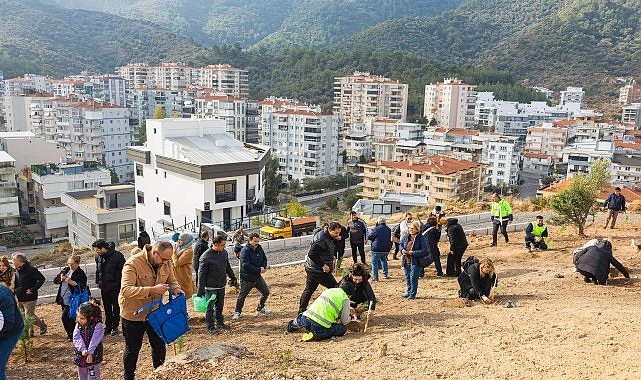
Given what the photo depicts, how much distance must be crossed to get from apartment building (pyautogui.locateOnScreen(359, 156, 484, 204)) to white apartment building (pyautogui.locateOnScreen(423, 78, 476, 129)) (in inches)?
1553

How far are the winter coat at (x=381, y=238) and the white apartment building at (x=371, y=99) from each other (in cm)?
8185

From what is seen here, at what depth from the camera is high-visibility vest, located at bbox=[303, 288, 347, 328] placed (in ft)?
22.4

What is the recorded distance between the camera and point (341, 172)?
246 feet

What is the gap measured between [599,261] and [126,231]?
26303 mm

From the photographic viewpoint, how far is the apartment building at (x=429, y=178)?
51594 millimetres

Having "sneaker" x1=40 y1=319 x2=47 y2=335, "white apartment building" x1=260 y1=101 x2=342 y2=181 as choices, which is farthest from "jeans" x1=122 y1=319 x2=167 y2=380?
"white apartment building" x1=260 y1=101 x2=342 y2=181

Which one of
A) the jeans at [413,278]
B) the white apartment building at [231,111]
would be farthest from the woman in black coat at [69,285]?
the white apartment building at [231,111]

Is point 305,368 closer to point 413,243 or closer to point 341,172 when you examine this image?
point 413,243

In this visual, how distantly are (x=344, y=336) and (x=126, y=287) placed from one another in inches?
117

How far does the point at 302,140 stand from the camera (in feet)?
234

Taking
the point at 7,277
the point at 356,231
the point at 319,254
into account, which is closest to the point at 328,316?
the point at 319,254

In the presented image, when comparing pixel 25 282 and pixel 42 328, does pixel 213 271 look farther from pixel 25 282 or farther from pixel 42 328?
pixel 42 328

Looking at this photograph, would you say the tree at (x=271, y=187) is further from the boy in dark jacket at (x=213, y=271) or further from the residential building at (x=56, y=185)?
the boy in dark jacket at (x=213, y=271)

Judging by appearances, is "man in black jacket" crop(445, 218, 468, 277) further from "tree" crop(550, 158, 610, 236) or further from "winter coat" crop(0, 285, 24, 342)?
"winter coat" crop(0, 285, 24, 342)
